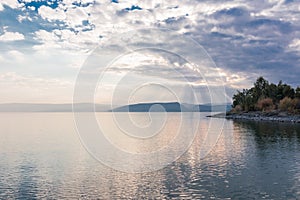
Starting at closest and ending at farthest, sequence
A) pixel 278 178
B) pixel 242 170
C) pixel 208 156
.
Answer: pixel 278 178
pixel 242 170
pixel 208 156

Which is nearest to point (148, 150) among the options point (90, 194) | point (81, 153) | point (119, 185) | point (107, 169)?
point (81, 153)

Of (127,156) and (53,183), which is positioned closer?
(53,183)

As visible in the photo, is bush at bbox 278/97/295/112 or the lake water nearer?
the lake water

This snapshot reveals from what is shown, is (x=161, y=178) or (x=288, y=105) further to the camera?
(x=288, y=105)

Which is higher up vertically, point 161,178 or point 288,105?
point 288,105

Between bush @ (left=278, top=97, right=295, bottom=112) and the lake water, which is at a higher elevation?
bush @ (left=278, top=97, right=295, bottom=112)

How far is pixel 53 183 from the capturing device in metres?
41.2

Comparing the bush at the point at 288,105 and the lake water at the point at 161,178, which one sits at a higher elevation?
the bush at the point at 288,105

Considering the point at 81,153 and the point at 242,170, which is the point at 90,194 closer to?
the point at 242,170

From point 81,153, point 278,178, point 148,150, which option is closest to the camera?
point 278,178

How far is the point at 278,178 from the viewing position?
4262 centimetres

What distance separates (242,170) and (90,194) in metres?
23.9

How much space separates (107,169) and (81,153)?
1903 centimetres

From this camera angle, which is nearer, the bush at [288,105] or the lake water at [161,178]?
the lake water at [161,178]
